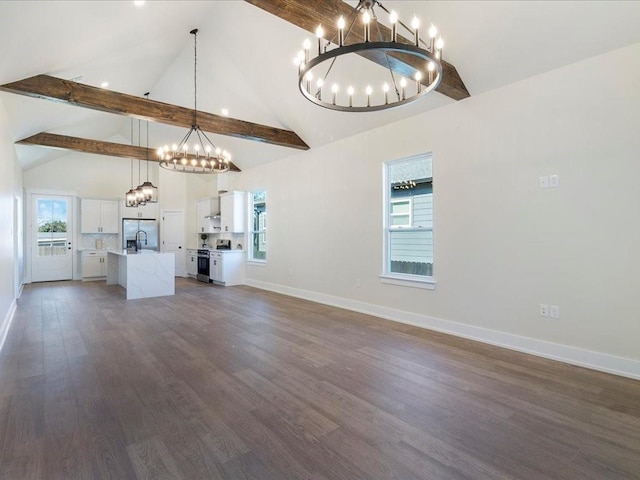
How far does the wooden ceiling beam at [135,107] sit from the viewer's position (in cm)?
390

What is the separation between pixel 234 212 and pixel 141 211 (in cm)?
372

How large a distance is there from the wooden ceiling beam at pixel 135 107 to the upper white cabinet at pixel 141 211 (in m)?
5.94

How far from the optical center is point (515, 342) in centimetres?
372

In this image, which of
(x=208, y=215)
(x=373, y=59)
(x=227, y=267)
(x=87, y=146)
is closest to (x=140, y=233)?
(x=208, y=215)

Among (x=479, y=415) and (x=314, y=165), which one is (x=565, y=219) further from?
(x=314, y=165)

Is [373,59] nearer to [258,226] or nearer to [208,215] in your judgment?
[258,226]

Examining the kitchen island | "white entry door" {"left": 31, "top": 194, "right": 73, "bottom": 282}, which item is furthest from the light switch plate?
"white entry door" {"left": 31, "top": 194, "right": 73, "bottom": 282}

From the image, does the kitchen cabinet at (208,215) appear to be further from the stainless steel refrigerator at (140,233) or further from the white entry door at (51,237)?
the white entry door at (51,237)

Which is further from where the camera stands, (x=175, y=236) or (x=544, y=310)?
(x=175, y=236)

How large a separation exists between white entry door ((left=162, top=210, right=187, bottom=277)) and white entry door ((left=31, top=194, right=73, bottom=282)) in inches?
97.5

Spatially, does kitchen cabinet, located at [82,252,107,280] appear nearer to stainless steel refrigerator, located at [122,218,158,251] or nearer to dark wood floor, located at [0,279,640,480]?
stainless steel refrigerator, located at [122,218,158,251]

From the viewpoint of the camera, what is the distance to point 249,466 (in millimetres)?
1845

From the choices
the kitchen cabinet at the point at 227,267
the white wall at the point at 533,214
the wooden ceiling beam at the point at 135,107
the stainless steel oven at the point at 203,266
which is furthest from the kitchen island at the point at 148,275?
the white wall at the point at 533,214

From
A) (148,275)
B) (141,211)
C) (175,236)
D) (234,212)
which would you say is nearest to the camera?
(148,275)
